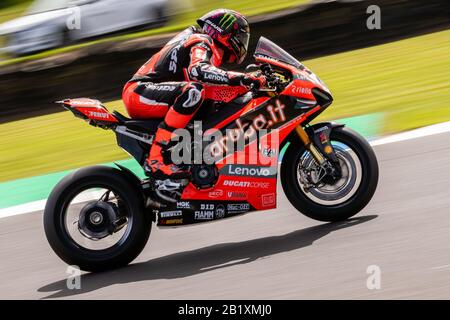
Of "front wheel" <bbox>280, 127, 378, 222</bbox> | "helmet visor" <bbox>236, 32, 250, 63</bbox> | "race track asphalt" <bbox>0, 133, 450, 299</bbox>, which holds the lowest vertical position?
"race track asphalt" <bbox>0, 133, 450, 299</bbox>

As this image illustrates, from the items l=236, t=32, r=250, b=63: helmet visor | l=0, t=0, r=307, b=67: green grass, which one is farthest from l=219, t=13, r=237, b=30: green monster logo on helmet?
l=0, t=0, r=307, b=67: green grass

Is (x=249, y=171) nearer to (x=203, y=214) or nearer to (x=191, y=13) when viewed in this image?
(x=203, y=214)

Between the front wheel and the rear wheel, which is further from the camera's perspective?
the front wheel

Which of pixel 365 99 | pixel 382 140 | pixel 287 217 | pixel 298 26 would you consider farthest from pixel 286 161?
pixel 298 26

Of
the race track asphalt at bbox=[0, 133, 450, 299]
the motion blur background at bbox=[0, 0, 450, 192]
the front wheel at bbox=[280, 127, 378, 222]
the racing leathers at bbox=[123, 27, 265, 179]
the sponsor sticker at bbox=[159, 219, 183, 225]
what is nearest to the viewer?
the race track asphalt at bbox=[0, 133, 450, 299]

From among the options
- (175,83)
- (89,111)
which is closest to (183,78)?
(175,83)

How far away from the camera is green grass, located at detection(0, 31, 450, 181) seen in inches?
401

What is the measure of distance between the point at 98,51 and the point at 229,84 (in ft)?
27.8

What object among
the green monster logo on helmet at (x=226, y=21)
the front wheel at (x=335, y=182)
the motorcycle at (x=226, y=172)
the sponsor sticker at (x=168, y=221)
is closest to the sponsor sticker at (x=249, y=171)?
the motorcycle at (x=226, y=172)

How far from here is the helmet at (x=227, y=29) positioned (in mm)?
6324

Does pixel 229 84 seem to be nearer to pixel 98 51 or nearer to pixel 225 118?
pixel 225 118

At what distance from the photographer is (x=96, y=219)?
620 centimetres

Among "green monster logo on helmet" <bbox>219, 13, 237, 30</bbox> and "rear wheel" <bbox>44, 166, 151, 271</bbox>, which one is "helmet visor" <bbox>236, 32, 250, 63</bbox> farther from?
"rear wheel" <bbox>44, 166, 151, 271</bbox>

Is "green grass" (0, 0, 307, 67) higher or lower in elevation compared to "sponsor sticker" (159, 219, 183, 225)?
higher
